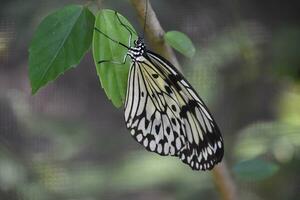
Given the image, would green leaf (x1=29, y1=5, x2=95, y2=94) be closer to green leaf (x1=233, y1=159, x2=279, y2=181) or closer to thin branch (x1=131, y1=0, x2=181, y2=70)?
thin branch (x1=131, y1=0, x2=181, y2=70)

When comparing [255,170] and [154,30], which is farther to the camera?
[255,170]

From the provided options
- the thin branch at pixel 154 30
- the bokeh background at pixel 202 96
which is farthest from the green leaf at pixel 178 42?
the bokeh background at pixel 202 96

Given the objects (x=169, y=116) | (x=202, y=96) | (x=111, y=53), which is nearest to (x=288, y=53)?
(x=202, y=96)

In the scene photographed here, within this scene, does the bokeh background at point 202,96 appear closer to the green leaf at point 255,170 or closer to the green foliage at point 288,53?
the green foliage at point 288,53

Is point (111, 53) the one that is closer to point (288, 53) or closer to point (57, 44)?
point (57, 44)

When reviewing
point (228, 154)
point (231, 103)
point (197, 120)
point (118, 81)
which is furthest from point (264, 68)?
point (118, 81)

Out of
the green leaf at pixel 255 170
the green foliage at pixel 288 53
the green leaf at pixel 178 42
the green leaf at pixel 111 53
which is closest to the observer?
the green leaf at pixel 111 53
